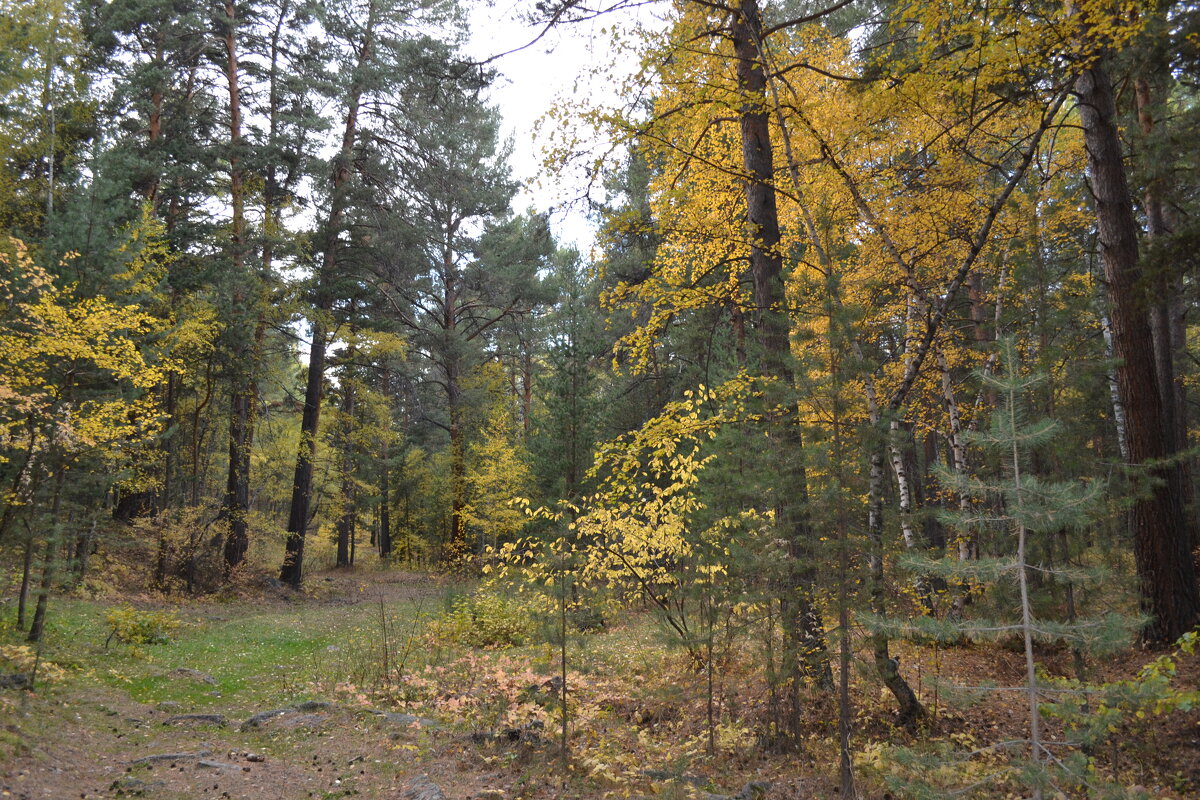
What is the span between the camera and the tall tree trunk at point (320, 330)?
18469 millimetres

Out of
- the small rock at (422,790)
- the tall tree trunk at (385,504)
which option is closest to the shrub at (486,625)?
the small rock at (422,790)

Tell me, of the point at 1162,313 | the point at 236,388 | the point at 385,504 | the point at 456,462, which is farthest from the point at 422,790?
the point at 385,504

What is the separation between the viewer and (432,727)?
684cm

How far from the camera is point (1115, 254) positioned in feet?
22.1

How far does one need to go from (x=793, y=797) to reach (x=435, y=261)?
1980cm

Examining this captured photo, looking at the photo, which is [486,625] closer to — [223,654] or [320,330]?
[223,654]

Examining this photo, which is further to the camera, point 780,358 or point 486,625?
point 486,625

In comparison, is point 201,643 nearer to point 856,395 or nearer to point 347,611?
point 347,611

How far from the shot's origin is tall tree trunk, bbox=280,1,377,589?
1847 cm

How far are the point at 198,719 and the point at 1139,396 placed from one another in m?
10.4

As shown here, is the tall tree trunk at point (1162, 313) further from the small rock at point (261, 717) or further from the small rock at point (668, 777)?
the small rock at point (261, 717)

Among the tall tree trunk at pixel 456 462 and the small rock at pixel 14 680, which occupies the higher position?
the tall tree trunk at pixel 456 462

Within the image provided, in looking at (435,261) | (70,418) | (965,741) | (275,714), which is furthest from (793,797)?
(435,261)

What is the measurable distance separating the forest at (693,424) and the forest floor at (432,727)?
0.06m
